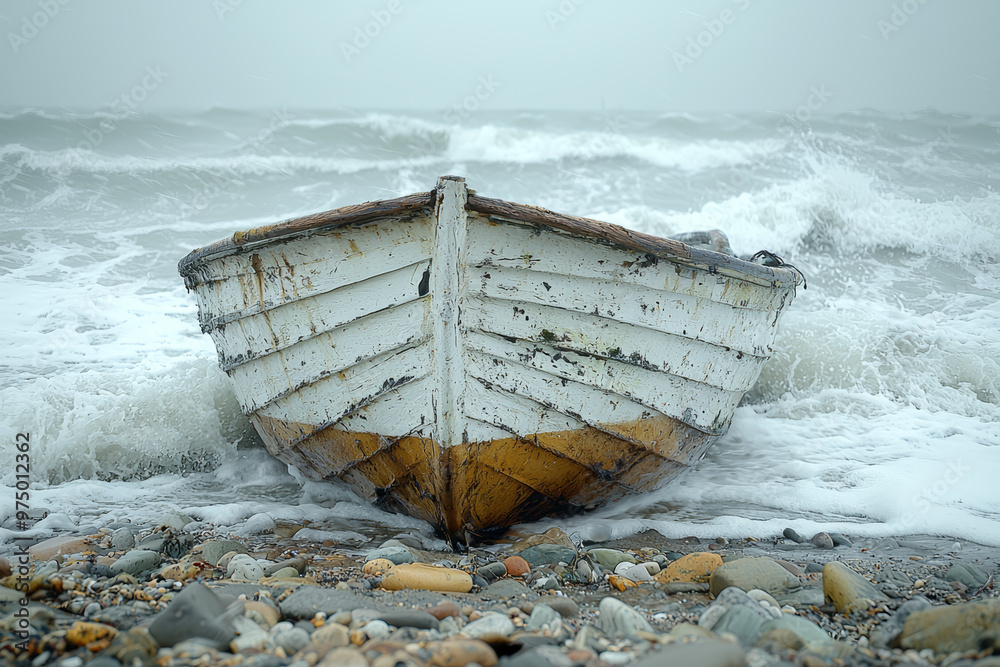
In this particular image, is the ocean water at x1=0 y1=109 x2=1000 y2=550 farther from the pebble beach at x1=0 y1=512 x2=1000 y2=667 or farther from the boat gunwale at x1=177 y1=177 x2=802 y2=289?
the boat gunwale at x1=177 y1=177 x2=802 y2=289

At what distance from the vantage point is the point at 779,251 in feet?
30.9

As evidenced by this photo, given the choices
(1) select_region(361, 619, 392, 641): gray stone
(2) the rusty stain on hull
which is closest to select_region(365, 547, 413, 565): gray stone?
(2) the rusty stain on hull

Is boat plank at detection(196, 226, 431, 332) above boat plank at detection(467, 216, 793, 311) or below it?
below

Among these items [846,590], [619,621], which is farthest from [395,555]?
[846,590]

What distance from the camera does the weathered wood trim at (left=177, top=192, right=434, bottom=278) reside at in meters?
2.46

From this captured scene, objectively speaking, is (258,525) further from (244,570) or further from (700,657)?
(700,657)

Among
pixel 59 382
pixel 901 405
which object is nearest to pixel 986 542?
pixel 901 405

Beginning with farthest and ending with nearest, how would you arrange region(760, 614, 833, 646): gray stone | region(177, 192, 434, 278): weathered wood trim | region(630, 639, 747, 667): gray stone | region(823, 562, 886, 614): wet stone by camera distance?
1. region(177, 192, 434, 278): weathered wood trim
2. region(823, 562, 886, 614): wet stone
3. region(760, 614, 833, 646): gray stone
4. region(630, 639, 747, 667): gray stone

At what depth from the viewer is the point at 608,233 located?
2582mm

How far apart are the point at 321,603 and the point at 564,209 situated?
1060 cm

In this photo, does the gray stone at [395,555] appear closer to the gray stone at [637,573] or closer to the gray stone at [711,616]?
the gray stone at [637,573]

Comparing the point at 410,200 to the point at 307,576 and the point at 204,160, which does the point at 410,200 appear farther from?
the point at 204,160

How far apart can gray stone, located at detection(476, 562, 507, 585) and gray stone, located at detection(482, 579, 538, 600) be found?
92 millimetres

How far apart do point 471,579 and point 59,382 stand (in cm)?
433
